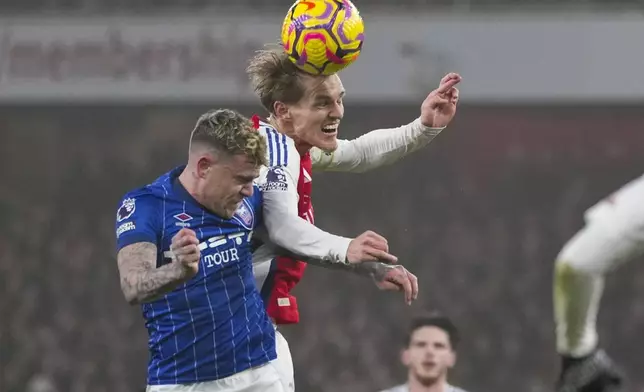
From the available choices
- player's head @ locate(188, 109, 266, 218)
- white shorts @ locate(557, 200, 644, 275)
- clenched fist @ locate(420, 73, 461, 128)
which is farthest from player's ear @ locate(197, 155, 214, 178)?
white shorts @ locate(557, 200, 644, 275)

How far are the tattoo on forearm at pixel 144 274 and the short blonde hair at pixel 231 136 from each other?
416mm

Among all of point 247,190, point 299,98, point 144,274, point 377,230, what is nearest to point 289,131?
point 299,98

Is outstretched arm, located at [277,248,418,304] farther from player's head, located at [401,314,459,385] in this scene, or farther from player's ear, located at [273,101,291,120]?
player's head, located at [401,314,459,385]

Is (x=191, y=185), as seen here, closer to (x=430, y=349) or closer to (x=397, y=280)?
(x=397, y=280)

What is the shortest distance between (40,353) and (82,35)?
3.35 metres

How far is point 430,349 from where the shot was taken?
271 inches

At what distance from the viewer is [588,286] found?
3.05 metres

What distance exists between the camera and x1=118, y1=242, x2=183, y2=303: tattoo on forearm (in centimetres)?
403

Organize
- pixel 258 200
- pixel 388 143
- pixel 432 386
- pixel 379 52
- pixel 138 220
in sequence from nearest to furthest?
pixel 138 220, pixel 258 200, pixel 388 143, pixel 432 386, pixel 379 52

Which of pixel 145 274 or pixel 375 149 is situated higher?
pixel 375 149

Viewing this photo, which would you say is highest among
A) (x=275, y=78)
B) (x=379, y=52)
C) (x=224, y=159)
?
A: (x=379, y=52)

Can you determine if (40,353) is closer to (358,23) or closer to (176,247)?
(358,23)

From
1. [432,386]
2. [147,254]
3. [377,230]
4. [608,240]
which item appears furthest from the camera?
[377,230]

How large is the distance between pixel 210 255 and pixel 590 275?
179cm
